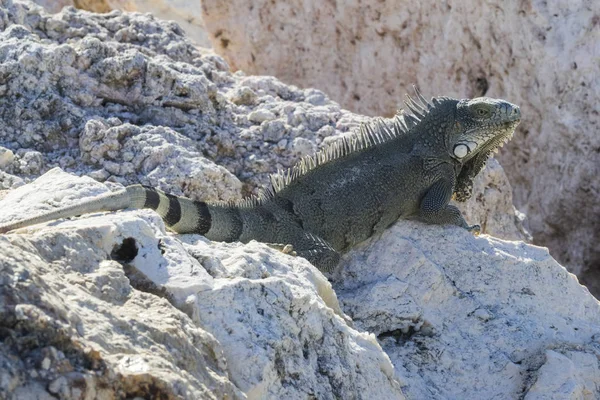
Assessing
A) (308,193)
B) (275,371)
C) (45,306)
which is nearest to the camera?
(45,306)

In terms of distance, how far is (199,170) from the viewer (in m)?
5.77

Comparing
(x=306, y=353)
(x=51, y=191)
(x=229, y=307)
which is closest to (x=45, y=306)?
(x=229, y=307)

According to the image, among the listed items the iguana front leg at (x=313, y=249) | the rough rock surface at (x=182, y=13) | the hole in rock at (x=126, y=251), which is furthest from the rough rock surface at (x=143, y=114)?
the rough rock surface at (x=182, y=13)

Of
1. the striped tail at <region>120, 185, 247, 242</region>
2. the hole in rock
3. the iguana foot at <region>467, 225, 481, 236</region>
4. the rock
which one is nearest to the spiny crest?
the striped tail at <region>120, 185, 247, 242</region>

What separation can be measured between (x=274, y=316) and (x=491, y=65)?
578cm

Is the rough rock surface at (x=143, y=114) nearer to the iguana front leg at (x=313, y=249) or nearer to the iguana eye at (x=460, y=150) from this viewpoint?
the iguana front leg at (x=313, y=249)

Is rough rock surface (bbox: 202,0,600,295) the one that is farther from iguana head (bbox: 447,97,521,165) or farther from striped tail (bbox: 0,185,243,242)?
striped tail (bbox: 0,185,243,242)

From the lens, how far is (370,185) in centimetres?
566

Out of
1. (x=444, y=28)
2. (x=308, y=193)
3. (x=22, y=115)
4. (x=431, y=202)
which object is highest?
(x=444, y=28)

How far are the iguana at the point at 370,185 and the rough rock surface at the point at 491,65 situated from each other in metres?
2.46

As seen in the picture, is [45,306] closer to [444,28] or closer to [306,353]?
[306,353]

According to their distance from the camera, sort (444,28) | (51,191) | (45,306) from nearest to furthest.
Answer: (45,306), (51,191), (444,28)

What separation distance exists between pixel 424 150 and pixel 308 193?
865 millimetres

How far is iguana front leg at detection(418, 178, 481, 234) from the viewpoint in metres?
5.52
